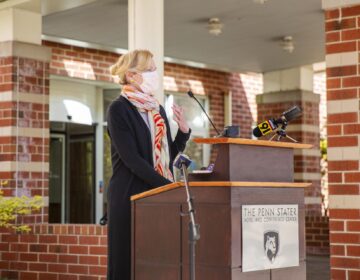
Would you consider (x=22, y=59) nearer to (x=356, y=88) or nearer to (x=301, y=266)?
(x=356, y=88)

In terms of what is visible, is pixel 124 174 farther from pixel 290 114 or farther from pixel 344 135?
pixel 344 135

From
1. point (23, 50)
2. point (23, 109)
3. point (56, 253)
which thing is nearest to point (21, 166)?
point (23, 109)

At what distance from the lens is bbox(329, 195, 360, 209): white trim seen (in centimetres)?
610

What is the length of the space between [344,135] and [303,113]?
23.2 ft

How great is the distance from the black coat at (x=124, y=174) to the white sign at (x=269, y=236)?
0.67 m

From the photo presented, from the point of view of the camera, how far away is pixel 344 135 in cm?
616

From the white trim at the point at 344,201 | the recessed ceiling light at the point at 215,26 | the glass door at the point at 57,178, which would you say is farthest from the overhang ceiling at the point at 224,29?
the white trim at the point at 344,201

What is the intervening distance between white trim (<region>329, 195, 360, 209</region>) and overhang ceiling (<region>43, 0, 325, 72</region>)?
11.1 feet

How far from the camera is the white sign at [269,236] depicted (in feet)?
12.5

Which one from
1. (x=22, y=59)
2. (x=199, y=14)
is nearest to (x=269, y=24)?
(x=199, y=14)

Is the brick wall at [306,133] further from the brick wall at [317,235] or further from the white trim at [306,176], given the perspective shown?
the brick wall at [317,235]

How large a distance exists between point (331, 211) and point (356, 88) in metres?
0.99

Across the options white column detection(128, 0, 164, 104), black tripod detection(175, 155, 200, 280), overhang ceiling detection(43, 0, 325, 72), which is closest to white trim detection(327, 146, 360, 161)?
white column detection(128, 0, 164, 104)

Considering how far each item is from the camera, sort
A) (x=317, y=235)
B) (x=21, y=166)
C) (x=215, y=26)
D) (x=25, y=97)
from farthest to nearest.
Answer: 1. (x=317, y=235)
2. (x=215, y=26)
3. (x=25, y=97)
4. (x=21, y=166)
